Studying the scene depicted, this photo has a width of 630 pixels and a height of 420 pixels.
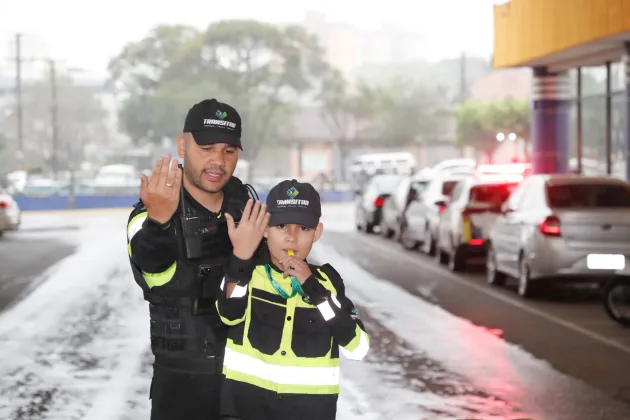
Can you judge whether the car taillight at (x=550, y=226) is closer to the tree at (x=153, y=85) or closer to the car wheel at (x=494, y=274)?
the car wheel at (x=494, y=274)

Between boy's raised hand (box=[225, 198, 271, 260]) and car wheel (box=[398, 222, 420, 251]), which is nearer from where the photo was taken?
boy's raised hand (box=[225, 198, 271, 260])

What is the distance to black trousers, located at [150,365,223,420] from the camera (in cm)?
495

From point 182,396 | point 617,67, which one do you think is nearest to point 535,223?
point 182,396

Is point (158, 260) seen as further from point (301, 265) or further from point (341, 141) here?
point (341, 141)

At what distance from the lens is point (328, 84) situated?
11069 centimetres

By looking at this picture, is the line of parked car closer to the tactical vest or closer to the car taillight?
the car taillight

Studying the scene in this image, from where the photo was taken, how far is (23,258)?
1031 inches

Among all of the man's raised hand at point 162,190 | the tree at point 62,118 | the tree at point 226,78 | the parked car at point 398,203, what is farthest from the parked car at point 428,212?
the tree at point 62,118

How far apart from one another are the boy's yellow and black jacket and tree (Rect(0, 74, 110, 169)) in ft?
428

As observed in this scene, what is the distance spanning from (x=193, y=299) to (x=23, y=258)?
2190 centimetres

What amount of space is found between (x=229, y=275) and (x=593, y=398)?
18.8ft

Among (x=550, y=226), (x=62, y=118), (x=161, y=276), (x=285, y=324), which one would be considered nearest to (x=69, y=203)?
(x=550, y=226)

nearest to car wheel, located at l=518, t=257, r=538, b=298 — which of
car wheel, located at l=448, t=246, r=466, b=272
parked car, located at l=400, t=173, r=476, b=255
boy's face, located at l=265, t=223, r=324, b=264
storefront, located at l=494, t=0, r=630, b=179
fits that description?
car wheel, located at l=448, t=246, r=466, b=272

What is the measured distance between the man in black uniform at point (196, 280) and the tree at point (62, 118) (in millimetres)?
130304
